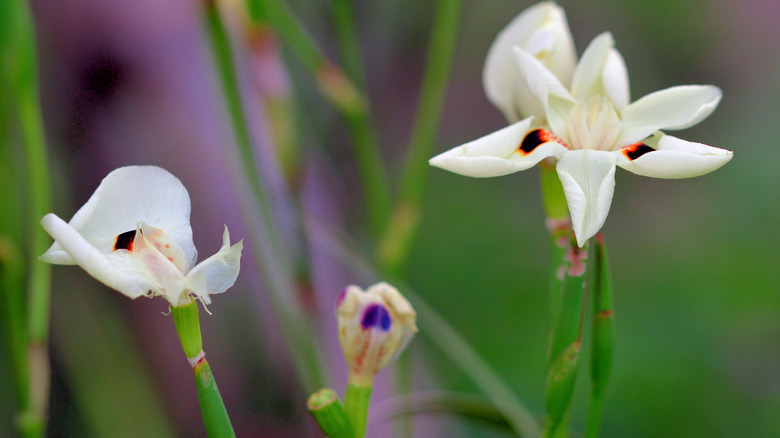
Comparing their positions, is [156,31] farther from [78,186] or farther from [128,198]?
[128,198]

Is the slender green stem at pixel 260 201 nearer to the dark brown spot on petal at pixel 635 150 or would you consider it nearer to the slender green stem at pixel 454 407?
the slender green stem at pixel 454 407

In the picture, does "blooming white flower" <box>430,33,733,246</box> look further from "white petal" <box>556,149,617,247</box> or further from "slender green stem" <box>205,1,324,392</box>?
"slender green stem" <box>205,1,324,392</box>

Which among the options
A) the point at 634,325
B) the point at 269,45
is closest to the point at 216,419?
the point at 269,45

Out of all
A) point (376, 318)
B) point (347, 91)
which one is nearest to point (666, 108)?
point (376, 318)

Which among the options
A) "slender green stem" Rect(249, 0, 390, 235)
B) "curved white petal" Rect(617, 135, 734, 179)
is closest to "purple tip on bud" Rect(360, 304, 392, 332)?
"curved white petal" Rect(617, 135, 734, 179)

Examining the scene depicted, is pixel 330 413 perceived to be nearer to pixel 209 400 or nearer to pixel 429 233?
pixel 209 400
